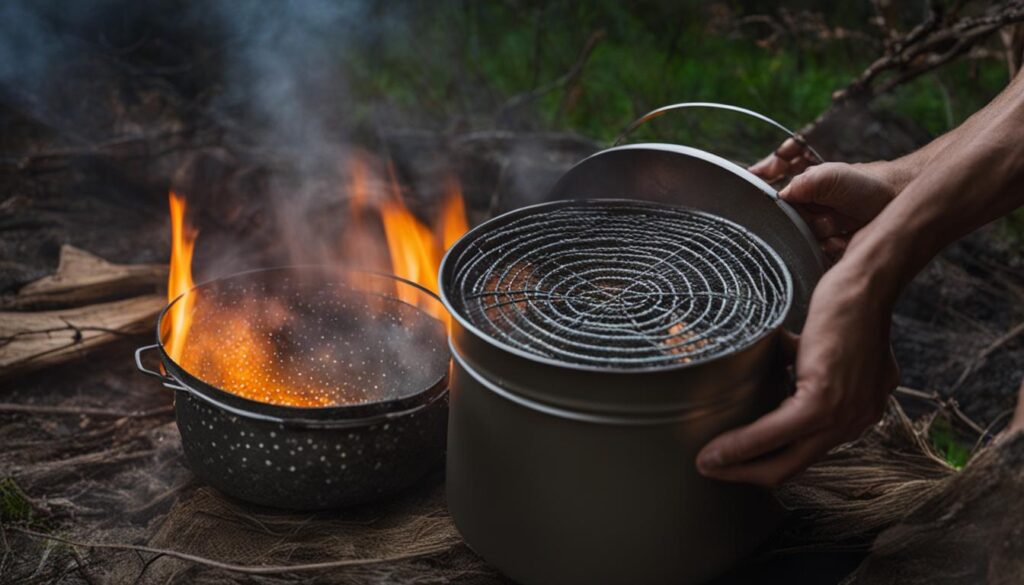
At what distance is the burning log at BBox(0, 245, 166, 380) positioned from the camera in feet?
11.3

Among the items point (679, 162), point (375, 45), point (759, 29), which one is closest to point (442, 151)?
point (679, 162)

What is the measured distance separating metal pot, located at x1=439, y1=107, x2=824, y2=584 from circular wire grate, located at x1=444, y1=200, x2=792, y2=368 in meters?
0.05

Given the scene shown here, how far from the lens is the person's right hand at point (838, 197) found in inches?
102

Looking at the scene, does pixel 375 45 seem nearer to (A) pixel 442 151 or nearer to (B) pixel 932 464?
(A) pixel 442 151

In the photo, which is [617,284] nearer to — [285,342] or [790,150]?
[790,150]

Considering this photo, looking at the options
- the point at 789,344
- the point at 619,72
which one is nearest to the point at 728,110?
the point at 789,344

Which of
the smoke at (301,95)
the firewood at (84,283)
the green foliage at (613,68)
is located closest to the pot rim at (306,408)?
the firewood at (84,283)

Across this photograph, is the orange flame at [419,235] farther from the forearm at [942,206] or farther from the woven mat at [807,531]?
the forearm at [942,206]

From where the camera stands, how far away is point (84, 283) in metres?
3.88

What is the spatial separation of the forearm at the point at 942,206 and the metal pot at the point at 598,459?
214 millimetres

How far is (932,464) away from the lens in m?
2.97

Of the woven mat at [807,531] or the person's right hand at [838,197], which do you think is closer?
the woven mat at [807,531]

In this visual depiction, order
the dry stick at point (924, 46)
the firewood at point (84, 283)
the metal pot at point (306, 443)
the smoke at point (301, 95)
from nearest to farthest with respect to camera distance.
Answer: the metal pot at point (306, 443), the firewood at point (84, 283), the dry stick at point (924, 46), the smoke at point (301, 95)

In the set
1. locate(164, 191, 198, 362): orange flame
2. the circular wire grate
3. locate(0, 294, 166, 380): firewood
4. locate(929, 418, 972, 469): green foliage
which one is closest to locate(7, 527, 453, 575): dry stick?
locate(164, 191, 198, 362): orange flame
